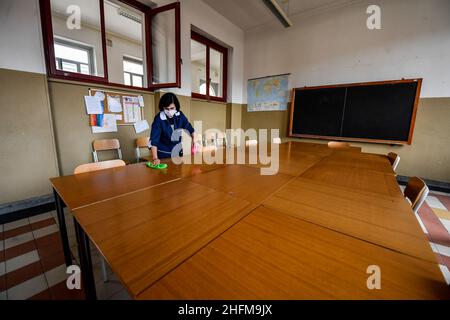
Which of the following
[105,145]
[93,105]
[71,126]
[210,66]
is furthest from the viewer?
[210,66]

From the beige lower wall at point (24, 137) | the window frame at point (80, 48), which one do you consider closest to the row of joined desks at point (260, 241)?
the beige lower wall at point (24, 137)

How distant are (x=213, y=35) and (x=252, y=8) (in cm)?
94

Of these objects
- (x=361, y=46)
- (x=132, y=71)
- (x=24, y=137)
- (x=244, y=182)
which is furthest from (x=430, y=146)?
(x=132, y=71)

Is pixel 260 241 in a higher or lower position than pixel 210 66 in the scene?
lower

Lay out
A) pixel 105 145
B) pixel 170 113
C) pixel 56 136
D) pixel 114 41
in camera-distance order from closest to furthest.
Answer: pixel 170 113 → pixel 56 136 → pixel 105 145 → pixel 114 41

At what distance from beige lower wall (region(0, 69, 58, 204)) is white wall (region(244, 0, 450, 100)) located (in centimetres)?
424

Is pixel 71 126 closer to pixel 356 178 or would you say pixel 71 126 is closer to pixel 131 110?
pixel 131 110

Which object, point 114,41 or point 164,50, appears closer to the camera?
point 164,50

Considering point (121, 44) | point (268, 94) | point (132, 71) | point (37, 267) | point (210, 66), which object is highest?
point (121, 44)

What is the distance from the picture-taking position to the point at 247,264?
1.73ft

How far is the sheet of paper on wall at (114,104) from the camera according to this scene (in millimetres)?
2830

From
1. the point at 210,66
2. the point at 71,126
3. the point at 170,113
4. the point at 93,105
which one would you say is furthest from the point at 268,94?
the point at 71,126

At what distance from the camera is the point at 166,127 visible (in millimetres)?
→ 2229

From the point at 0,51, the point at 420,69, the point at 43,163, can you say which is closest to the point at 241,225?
the point at 43,163
